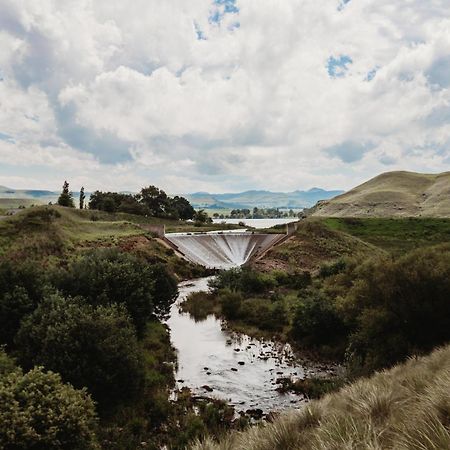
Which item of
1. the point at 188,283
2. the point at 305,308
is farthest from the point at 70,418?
the point at 188,283

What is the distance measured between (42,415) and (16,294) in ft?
46.1

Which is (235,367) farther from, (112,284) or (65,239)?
(65,239)

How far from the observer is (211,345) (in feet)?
95.9

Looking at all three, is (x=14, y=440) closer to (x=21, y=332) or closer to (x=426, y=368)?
(x=21, y=332)

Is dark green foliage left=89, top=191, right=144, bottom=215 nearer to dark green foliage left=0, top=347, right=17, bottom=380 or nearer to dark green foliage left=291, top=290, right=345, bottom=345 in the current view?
dark green foliage left=291, top=290, right=345, bottom=345

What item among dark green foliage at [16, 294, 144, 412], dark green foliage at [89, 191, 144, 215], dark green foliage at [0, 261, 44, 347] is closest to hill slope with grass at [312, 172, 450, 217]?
dark green foliage at [89, 191, 144, 215]

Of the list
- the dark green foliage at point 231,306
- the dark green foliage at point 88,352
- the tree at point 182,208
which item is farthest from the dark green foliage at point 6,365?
the tree at point 182,208

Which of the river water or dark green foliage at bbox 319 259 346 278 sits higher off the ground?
dark green foliage at bbox 319 259 346 278

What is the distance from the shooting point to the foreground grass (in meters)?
5.91

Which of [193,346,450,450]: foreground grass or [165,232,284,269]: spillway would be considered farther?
[165,232,284,269]: spillway

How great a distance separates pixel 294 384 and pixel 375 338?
5.56 m

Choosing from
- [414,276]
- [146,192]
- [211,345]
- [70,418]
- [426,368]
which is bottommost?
[211,345]

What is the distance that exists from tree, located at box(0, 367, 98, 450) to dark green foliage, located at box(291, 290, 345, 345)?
62.8 feet

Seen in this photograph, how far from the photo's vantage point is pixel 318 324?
29.2 metres
